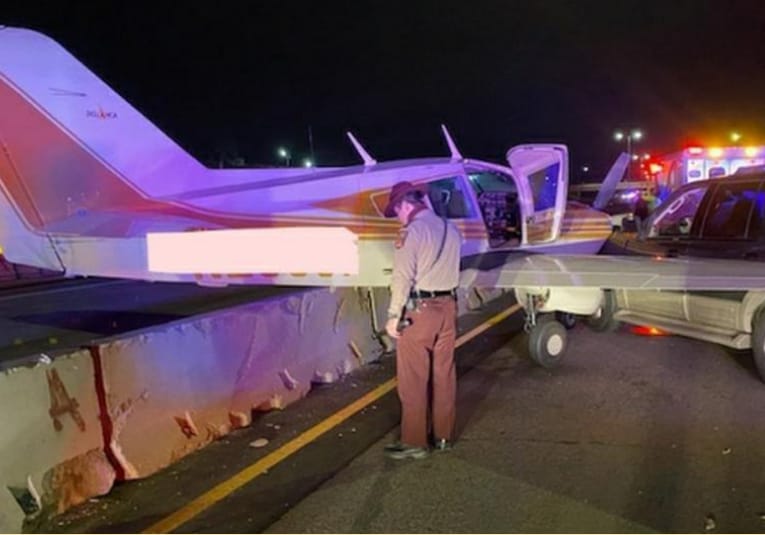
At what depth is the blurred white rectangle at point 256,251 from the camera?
7.74 meters

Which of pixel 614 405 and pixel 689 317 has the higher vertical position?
pixel 689 317

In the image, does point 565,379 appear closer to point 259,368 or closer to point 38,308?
point 259,368

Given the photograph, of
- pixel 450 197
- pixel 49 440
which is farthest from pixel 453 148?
pixel 49 440

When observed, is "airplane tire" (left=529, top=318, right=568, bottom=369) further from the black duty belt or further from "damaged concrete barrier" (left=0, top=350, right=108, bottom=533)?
"damaged concrete barrier" (left=0, top=350, right=108, bottom=533)

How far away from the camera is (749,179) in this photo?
759 cm

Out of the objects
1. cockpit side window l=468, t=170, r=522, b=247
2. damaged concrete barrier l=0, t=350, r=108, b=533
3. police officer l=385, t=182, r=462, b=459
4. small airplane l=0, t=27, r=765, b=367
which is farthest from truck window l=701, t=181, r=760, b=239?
damaged concrete barrier l=0, t=350, r=108, b=533

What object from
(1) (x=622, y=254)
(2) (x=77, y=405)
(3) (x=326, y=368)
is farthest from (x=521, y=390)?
(2) (x=77, y=405)

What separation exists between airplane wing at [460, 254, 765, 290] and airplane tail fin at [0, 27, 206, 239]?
3.92 m

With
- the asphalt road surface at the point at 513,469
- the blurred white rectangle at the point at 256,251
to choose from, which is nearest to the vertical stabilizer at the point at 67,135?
the blurred white rectangle at the point at 256,251

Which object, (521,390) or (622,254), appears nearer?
(521,390)

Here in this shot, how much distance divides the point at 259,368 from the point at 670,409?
3441mm

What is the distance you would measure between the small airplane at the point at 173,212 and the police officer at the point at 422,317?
7.66ft

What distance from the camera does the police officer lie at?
16.3 feet

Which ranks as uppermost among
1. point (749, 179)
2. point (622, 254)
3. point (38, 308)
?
point (749, 179)
